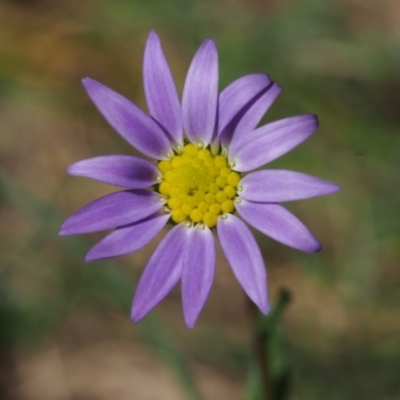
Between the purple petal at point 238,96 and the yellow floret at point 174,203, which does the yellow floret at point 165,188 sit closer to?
the yellow floret at point 174,203

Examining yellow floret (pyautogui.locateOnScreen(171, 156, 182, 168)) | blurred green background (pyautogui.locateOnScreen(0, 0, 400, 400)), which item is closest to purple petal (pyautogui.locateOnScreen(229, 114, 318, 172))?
yellow floret (pyautogui.locateOnScreen(171, 156, 182, 168))

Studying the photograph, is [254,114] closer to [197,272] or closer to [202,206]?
[202,206]

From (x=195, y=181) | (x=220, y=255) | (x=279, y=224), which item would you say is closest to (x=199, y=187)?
(x=195, y=181)

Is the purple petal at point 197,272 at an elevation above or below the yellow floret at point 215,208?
below

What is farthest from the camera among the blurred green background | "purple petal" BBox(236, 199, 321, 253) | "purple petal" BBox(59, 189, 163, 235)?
the blurred green background

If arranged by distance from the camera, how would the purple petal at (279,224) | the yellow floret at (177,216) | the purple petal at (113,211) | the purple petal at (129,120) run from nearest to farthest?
the purple petal at (279,224), the purple petal at (113,211), the purple petal at (129,120), the yellow floret at (177,216)

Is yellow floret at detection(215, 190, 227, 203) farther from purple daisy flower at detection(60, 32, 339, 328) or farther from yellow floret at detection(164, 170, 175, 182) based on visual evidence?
yellow floret at detection(164, 170, 175, 182)

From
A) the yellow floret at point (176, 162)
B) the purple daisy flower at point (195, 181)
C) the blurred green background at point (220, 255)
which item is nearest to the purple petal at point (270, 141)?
the purple daisy flower at point (195, 181)

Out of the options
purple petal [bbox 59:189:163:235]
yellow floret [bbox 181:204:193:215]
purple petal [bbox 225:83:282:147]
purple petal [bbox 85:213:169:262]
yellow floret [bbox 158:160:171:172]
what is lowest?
purple petal [bbox 85:213:169:262]
